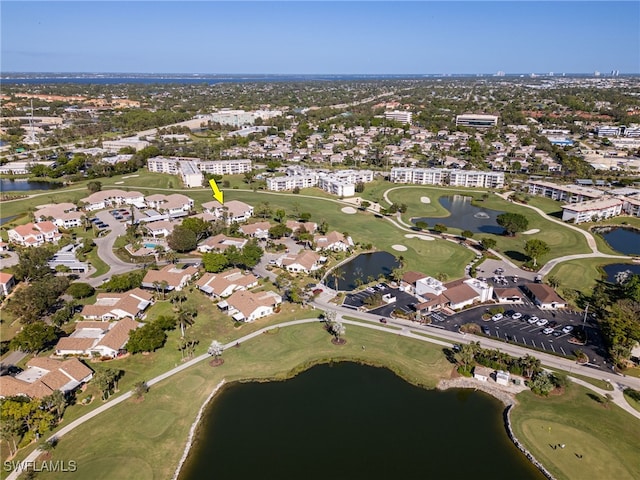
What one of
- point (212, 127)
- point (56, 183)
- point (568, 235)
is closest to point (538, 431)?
A: point (568, 235)

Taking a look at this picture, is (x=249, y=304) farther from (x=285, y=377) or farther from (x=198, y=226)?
(x=198, y=226)

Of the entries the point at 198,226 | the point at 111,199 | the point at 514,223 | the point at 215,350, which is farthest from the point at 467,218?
the point at 111,199

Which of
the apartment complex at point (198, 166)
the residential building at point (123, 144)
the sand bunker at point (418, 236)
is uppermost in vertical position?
the residential building at point (123, 144)

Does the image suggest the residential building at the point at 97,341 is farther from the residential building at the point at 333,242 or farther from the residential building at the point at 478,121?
the residential building at the point at 478,121

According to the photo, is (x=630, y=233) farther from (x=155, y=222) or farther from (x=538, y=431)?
(x=155, y=222)

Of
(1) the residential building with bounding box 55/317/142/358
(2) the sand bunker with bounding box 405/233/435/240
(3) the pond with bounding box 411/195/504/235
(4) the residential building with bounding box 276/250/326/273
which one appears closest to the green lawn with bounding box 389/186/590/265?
(3) the pond with bounding box 411/195/504/235

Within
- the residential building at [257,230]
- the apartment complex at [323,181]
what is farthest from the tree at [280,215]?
the apartment complex at [323,181]
